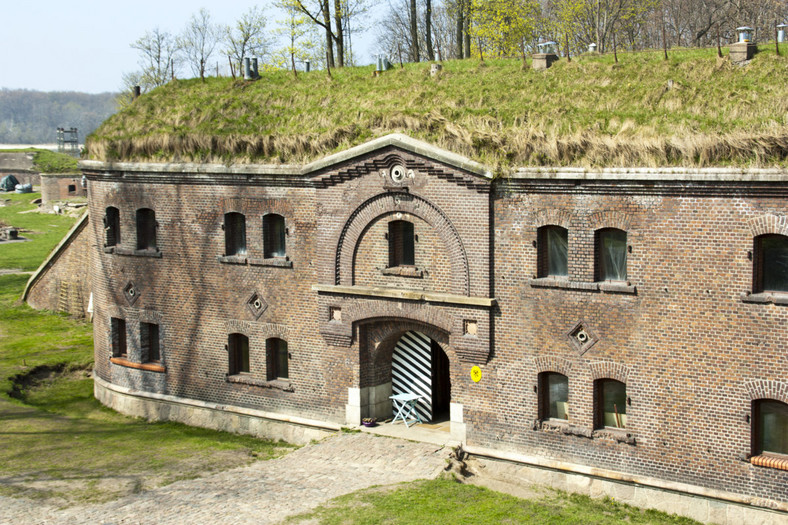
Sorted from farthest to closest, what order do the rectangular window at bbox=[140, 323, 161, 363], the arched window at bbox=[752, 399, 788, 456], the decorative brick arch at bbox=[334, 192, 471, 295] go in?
the rectangular window at bbox=[140, 323, 161, 363] → the decorative brick arch at bbox=[334, 192, 471, 295] → the arched window at bbox=[752, 399, 788, 456]

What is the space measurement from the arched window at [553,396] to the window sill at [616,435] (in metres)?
0.79

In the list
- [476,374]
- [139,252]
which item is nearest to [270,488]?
[476,374]

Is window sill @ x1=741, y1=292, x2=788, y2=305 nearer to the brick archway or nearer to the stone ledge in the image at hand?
the stone ledge

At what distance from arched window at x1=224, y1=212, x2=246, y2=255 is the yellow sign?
6.50 meters

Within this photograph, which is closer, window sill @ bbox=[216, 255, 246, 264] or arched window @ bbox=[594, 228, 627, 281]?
arched window @ bbox=[594, 228, 627, 281]

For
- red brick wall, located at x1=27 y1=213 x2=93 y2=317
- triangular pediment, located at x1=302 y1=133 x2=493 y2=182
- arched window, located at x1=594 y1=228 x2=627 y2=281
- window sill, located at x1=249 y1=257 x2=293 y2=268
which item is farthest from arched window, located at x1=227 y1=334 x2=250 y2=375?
red brick wall, located at x1=27 y1=213 x2=93 y2=317

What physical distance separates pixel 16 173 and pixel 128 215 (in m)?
71.1

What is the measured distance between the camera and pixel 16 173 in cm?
8675

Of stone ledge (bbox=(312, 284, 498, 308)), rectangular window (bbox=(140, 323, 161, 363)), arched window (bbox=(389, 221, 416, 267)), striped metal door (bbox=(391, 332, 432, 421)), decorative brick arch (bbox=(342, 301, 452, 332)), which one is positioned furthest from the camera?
rectangular window (bbox=(140, 323, 161, 363))

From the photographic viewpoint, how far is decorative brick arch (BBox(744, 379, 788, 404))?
50.2ft

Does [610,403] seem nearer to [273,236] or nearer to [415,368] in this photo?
[415,368]

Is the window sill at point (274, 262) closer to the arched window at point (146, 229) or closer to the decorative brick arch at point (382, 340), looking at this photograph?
the decorative brick arch at point (382, 340)

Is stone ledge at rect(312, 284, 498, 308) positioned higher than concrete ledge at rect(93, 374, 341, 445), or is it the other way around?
A: stone ledge at rect(312, 284, 498, 308)

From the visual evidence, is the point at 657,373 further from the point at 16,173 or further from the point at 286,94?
the point at 16,173
